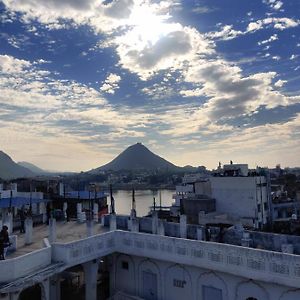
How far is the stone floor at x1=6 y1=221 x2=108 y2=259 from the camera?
1818cm

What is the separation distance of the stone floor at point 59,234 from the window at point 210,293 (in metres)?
7.33

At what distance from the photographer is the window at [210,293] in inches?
645

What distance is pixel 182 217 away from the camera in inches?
798

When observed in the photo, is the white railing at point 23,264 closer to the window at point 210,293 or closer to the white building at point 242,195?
the window at point 210,293

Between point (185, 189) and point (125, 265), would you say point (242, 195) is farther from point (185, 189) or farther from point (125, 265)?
point (125, 265)

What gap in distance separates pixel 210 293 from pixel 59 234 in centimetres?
940

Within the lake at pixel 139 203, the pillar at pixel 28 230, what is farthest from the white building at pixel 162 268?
the lake at pixel 139 203

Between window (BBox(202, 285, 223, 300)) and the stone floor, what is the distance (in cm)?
733

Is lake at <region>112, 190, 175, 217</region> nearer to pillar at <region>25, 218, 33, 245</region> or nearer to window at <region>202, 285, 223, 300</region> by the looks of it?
pillar at <region>25, 218, 33, 245</region>

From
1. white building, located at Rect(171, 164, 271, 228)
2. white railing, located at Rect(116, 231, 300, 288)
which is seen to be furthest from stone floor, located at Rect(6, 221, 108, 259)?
white building, located at Rect(171, 164, 271, 228)

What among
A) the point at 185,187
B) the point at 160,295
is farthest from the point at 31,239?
the point at 185,187

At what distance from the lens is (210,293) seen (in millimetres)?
16609

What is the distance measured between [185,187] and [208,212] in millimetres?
22265

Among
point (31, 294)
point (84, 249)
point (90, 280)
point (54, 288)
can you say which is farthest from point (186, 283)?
point (31, 294)
